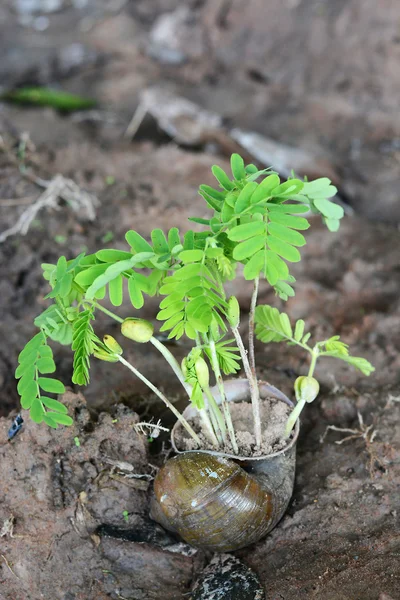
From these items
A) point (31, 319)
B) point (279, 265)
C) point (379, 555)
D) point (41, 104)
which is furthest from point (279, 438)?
point (41, 104)

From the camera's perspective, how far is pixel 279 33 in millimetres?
7066

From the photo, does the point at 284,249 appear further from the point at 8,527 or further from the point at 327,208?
the point at 8,527

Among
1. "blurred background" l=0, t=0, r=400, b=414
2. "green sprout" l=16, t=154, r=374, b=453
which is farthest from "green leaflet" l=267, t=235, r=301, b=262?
"blurred background" l=0, t=0, r=400, b=414

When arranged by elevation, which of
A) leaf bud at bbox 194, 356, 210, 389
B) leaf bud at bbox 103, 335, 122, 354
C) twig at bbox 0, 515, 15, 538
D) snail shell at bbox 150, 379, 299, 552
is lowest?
twig at bbox 0, 515, 15, 538

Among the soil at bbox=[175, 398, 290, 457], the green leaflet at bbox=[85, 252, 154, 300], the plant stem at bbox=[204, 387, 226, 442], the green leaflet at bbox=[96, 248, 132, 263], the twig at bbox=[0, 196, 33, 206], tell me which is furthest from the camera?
the twig at bbox=[0, 196, 33, 206]

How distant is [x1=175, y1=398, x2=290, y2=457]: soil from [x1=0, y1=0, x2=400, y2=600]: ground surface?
28cm

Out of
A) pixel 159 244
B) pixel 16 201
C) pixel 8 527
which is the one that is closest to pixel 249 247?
pixel 159 244

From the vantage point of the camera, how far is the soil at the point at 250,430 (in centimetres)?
271

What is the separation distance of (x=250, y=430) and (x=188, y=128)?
12.0 ft

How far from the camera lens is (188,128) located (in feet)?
18.7

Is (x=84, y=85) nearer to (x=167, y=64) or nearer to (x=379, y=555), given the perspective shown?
(x=167, y=64)

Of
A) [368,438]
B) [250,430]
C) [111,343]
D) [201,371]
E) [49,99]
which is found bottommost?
[368,438]

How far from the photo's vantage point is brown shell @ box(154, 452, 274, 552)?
2445mm

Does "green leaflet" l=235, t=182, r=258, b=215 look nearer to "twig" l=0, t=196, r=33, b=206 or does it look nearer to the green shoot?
the green shoot
